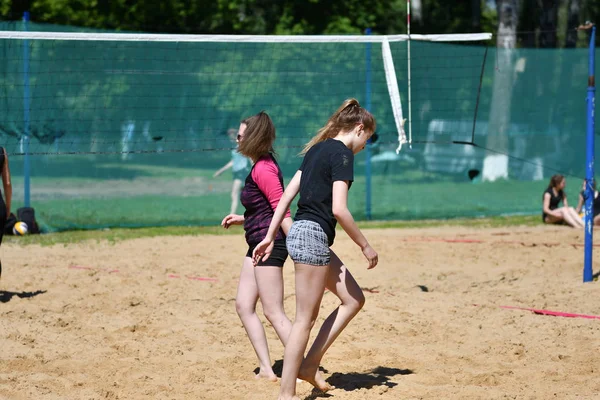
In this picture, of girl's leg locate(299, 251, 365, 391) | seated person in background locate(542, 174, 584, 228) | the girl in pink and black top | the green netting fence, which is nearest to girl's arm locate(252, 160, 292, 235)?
the girl in pink and black top

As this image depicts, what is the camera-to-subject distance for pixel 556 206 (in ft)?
41.5

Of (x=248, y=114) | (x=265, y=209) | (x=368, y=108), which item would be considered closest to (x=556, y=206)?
(x=368, y=108)

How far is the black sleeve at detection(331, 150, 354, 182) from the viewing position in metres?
4.24

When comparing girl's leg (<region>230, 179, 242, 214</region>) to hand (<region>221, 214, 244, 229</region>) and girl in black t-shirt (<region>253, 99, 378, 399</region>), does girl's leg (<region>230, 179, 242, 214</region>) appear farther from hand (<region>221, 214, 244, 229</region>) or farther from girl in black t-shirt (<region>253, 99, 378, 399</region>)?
girl in black t-shirt (<region>253, 99, 378, 399</region>)

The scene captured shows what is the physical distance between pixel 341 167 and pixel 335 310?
84 centimetres

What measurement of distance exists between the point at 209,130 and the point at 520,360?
25.8 ft

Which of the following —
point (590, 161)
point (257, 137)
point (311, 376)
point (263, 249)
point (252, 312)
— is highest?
point (257, 137)

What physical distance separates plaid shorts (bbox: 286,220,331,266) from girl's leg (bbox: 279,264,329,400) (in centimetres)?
4

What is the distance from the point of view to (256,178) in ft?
A: 15.8

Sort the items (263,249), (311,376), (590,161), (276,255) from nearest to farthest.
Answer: (263,249) → (311,376) → (276,255) → (590,161)

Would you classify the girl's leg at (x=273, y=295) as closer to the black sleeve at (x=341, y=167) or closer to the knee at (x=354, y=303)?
the knee at (x=354, y=303)

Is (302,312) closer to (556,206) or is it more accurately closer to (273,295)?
(273,295)

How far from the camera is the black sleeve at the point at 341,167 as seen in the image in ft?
13.9

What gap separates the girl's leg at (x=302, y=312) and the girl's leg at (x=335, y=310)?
20cm
